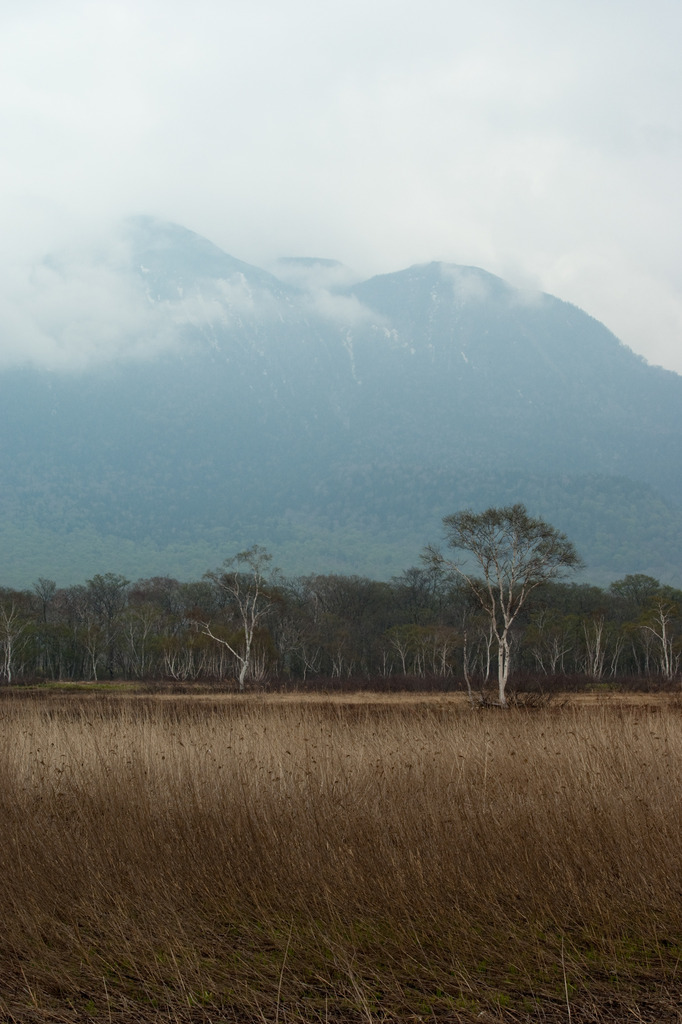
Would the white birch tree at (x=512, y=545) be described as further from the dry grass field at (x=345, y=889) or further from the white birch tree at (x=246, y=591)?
the dry grass field at (x=345, y=889)

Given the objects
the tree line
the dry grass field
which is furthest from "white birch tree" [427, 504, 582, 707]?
the dry grass field

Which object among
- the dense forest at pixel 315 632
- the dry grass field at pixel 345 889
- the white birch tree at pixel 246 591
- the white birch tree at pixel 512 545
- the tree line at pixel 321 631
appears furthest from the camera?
the dense forest at pixel 315 632

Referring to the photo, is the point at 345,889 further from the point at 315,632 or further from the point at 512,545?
the point at 315,632

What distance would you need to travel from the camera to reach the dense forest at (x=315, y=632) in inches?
3172

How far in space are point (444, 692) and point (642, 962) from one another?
4768 centimetres

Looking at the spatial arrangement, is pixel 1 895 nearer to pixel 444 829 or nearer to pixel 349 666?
pixel 444 829

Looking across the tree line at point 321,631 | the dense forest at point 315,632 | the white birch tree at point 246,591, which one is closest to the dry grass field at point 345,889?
the white birch tree at point 246,591

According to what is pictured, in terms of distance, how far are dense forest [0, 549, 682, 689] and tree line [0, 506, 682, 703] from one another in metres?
0.21

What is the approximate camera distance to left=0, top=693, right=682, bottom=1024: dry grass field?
211 inches

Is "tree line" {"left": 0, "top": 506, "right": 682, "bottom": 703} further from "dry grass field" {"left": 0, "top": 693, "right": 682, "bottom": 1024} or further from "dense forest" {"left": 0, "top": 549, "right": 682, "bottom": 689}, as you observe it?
"dry grass field" {"left": 0, "top": 693, "right": 682, "bottom": 1024}

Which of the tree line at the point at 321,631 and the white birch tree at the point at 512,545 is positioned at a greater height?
the white birch tree at the point at 512,545

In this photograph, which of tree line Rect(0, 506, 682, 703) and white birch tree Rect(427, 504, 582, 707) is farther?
tree line Rect(0, 506, 682, 703)

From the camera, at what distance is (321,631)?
302 ft

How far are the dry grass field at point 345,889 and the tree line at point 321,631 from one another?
54.1m
